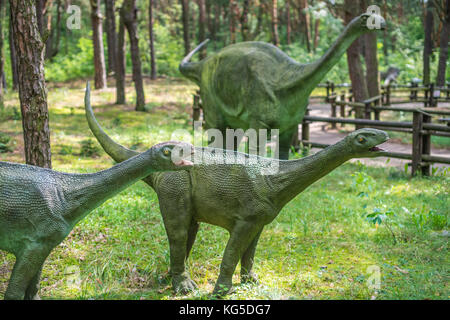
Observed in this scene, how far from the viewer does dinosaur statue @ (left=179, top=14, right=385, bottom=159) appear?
18.9ft

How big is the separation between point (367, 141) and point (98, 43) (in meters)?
14.9

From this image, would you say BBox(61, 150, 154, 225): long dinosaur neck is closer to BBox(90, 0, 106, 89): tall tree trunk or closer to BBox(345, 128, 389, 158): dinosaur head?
BBox(345, 128, 389, 158): dinosaur head

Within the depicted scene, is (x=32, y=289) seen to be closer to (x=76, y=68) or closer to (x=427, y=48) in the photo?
(x=427, y=48)

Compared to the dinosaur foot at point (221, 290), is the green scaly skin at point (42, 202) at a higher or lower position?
higher

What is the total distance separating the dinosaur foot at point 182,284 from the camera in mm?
3805

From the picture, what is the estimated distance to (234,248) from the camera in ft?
11.6

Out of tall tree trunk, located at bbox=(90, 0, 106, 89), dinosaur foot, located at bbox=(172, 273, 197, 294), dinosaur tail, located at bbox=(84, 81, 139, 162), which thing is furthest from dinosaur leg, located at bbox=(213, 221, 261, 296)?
tall tree trunk, located at bbox=(90, 0, 106, 89)

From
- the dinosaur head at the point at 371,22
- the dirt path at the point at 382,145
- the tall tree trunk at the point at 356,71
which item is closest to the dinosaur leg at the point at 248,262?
the dinosaur head at the point at 371,22

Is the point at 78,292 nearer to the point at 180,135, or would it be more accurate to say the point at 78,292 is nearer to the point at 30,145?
the point at 30,145

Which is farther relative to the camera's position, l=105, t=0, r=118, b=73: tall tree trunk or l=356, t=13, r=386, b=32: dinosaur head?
l=105, t=0, r=118, b=73: tall tree trunk

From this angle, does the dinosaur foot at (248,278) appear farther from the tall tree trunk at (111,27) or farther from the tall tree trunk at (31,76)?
the tall tree trunk at (111,27)

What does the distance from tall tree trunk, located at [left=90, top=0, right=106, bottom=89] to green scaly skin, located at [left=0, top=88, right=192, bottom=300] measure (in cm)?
1394

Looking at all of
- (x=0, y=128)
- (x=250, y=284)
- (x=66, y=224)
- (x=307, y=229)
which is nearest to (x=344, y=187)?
(x=307, y=229)

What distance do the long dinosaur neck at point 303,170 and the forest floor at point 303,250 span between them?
2.66ft
